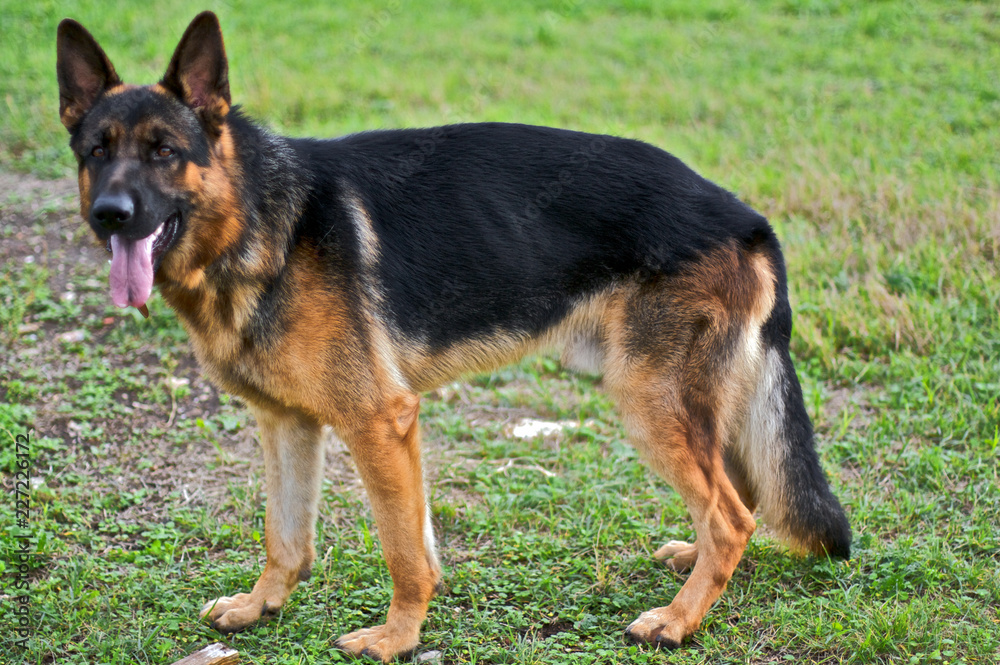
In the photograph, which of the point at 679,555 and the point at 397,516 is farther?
the point at 679,555

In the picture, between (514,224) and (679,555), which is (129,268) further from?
(679,555)

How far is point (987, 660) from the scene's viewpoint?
308 cm

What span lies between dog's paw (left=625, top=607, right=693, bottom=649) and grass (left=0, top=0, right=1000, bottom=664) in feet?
0.23

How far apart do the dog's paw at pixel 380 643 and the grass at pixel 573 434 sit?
0.10 metres

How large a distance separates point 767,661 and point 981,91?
25.7 feet

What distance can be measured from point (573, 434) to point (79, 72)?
304cm

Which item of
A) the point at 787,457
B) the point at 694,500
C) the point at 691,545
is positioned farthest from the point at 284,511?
the point at 787,457

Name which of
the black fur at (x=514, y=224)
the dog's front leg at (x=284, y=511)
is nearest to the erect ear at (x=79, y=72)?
the black fur at (x=514, y=224)

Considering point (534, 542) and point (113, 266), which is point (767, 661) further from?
point (113, 266)

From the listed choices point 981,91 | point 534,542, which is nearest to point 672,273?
point 534,542

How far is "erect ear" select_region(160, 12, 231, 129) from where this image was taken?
2967mm

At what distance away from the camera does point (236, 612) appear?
343 cm

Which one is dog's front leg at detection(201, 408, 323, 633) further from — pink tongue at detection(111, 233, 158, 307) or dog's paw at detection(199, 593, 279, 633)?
pink tongue at detection(111, 233, 158, 307)

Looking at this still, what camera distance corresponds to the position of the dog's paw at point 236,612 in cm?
342
